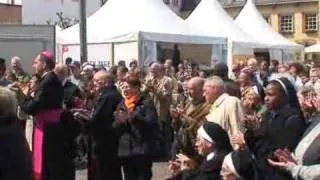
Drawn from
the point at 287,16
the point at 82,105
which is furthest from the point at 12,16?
the point at 82,105

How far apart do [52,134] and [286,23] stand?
210 ft

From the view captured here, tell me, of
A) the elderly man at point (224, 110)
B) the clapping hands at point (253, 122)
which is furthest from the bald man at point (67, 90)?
the clapping hands at point (253, 122)

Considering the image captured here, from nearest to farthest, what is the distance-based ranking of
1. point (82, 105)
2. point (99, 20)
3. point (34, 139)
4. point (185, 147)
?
point (185, 147), point (34, 139), point (82, 105), point (99, 20)

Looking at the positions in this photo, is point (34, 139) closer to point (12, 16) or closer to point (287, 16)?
point (12, 16)

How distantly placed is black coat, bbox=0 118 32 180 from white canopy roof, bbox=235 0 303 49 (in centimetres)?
2140

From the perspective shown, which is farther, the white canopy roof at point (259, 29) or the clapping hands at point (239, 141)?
the white canopy roof at point (259, 29)

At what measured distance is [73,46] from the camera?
2080 cm

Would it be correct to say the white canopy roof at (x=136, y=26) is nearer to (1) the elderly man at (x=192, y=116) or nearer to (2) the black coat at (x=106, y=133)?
(2) the black coat at (x=106, y=133)

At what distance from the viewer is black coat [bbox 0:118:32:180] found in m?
5.00

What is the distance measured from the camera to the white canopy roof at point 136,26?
751 inches

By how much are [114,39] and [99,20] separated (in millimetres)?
1652

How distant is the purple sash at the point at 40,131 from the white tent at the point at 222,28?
14.1 meters

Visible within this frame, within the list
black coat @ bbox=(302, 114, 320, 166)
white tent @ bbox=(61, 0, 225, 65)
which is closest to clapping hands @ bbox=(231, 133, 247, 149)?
black coat @ bbox=(302, 114, 320, 166)

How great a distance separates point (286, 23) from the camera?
7062cm
